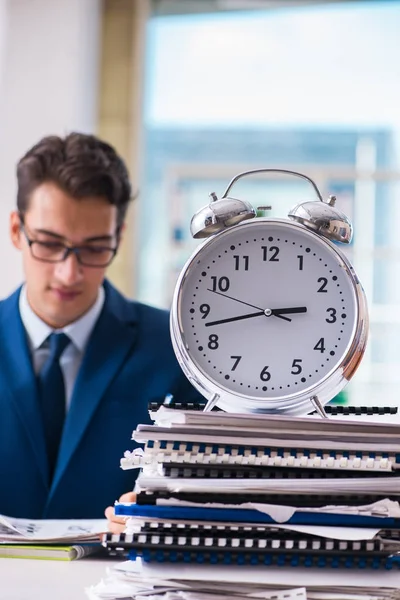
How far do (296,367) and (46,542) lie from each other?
0.45 metres

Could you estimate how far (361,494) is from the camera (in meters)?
0.86

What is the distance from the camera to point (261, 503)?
0.85m

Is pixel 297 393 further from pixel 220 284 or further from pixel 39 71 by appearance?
pixel 39 71

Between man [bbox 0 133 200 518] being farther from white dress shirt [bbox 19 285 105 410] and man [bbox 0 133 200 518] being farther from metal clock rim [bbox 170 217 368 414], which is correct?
metal clock rim [bbox 170 217 368 414]

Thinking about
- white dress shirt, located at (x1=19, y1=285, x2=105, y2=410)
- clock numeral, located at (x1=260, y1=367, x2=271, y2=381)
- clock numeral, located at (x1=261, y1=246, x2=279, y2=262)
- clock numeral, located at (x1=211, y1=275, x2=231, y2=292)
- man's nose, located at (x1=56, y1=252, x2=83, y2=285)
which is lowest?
clock numeral, located at (x1=260, y1=367, x2=271, y2=381)

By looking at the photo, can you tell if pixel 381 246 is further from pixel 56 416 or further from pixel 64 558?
pixel 64 558

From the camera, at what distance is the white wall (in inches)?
177

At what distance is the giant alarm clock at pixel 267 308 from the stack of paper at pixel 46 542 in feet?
1.12

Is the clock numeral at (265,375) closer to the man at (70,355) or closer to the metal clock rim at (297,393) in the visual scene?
the metal clock rim at (297,393)

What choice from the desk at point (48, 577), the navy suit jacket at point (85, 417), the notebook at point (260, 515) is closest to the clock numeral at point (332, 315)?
the notebook at point (260, 515)

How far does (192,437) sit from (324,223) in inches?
11.2

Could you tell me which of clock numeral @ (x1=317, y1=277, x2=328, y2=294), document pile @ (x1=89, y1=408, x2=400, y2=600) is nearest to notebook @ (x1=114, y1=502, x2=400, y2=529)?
document pile @ (x1=89, y1=408, x2=400, y2=600)

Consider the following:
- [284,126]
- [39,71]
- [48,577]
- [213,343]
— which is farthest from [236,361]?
[284,126]

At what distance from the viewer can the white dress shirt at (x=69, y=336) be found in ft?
6.29
